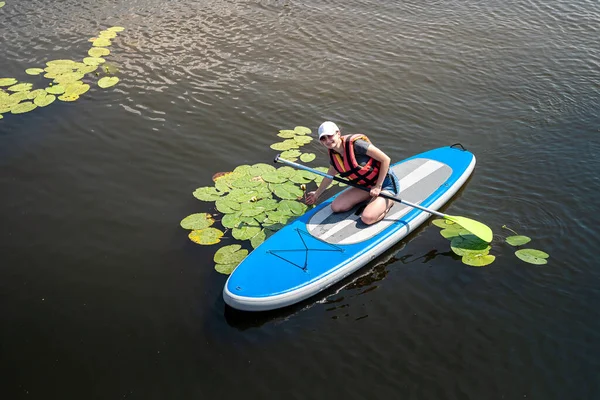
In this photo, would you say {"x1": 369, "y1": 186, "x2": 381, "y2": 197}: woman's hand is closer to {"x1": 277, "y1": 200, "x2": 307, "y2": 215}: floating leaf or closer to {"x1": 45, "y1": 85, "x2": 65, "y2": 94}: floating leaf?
{"x1": 277, "y1": 200, "x2": 307, "y2": 215}: floating leaf

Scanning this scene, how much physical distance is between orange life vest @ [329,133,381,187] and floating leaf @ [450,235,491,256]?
130 cm

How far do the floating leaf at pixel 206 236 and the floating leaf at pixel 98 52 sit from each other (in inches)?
225

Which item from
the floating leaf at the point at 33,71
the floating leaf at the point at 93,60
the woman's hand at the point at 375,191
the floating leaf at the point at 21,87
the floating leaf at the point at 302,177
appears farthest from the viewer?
the floating leaf at the point at 93,60

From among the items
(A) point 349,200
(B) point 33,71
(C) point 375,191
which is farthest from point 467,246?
(B) point 33,71

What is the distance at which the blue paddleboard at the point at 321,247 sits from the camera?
586cm

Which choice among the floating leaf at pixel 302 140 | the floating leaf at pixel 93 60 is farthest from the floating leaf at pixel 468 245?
the floating leaf at pixel 93 60

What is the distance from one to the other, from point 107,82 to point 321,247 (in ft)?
19.3

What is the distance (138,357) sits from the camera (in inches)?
219

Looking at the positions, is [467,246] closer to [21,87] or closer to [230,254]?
[230,254]

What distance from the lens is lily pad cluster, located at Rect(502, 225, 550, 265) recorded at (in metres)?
6.64

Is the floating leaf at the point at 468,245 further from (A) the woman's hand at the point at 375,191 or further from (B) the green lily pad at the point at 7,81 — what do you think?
(B) the green lily pad at the point at 7,81

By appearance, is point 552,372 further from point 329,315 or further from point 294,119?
point 294,119

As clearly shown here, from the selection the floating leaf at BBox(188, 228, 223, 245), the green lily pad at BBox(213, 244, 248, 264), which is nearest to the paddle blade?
the green lily pad at BBox(213, 244, 248, 264)

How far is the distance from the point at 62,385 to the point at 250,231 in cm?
271
